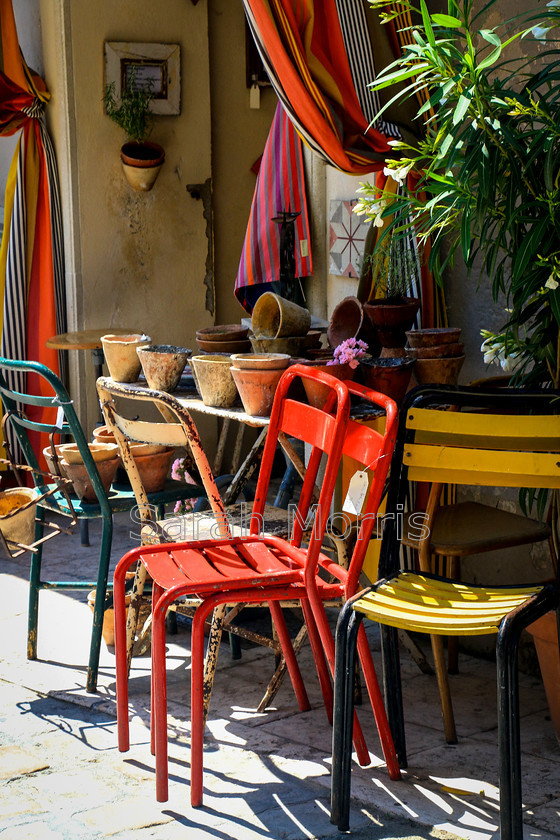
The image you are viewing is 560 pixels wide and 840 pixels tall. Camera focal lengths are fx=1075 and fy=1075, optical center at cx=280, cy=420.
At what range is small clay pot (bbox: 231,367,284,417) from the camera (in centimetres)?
300

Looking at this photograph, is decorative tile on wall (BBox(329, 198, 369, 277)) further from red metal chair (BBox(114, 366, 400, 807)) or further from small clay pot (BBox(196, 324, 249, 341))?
red metal chair (BBox(114, 366, 400, 807))

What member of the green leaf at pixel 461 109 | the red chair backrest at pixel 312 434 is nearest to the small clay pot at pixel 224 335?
the red chair backrest at pixel 312 434

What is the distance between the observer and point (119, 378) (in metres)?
3.53

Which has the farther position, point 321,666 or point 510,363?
point 321,666

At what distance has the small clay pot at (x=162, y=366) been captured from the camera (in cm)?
332

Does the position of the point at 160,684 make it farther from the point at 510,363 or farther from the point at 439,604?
the point at 510,363

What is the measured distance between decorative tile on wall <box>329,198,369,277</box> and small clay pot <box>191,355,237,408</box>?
1.15m

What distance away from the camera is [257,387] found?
3.01 meters

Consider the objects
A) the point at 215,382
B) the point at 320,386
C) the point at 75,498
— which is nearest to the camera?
the point at 320,386

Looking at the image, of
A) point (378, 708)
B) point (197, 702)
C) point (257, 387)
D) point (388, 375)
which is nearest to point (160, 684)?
point (197, 702)

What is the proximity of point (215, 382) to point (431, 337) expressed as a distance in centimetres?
67

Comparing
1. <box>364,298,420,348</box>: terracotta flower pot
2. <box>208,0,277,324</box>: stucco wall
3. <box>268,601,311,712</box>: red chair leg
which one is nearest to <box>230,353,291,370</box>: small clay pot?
<box>364,298,420,348</box>: terracotta flower pot

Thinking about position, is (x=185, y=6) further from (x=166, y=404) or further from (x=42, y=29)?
(x=166, y=404)

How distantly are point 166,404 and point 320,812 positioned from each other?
1094 mm
